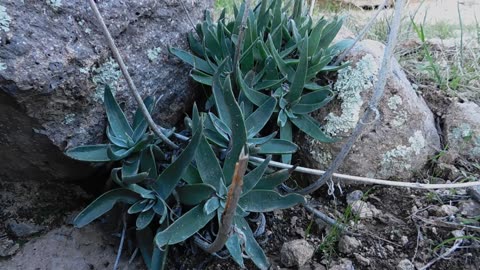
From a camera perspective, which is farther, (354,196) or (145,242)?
(354,196)

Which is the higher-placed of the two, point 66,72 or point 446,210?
point 66,72

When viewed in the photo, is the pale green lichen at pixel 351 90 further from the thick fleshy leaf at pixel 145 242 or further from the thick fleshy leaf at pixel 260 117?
the thick fleshy leaf at pixel 145 242

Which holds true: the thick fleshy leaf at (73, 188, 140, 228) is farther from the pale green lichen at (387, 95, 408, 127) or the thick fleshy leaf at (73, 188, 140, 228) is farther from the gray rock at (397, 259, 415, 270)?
the pale green lichen at (387, 95, 408, 127)

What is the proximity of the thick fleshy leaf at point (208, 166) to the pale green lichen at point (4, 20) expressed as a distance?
0.60 m

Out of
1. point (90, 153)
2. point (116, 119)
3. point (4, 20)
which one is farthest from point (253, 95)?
point (4, 20)

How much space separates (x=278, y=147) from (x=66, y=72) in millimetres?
675

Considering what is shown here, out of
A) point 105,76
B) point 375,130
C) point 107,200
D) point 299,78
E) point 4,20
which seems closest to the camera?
point 4,20

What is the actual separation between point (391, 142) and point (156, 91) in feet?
2.75

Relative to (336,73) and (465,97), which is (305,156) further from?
(465,97)

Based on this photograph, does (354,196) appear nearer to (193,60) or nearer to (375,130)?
(375,130)

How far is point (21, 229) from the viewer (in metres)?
1.62

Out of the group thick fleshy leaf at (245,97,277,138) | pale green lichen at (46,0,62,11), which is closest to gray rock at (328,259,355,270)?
thick fleshy leaf at (245,97,277,138)

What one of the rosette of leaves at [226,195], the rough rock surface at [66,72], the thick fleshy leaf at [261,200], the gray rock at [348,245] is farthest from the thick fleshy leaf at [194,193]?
the gray rock at [348,245]

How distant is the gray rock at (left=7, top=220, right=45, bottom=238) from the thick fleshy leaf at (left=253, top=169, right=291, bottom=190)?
2.42 feet
